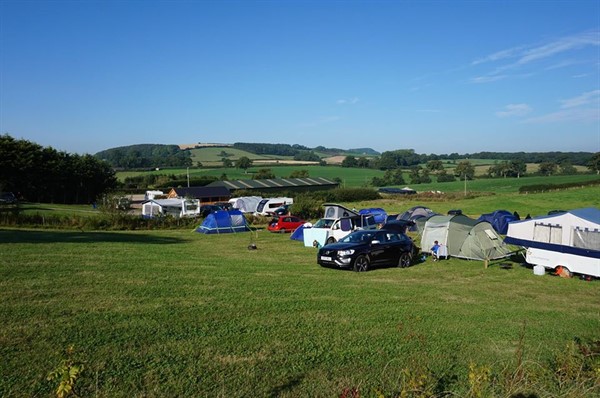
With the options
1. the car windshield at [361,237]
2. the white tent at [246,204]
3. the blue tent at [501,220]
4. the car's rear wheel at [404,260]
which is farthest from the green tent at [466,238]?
the white tent at [246,204]

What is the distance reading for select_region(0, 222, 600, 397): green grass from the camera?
605 cm

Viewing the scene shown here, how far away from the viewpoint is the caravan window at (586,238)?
577 inches

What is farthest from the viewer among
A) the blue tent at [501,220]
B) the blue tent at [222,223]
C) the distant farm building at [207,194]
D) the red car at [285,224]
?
the distant farm building at [207,194]

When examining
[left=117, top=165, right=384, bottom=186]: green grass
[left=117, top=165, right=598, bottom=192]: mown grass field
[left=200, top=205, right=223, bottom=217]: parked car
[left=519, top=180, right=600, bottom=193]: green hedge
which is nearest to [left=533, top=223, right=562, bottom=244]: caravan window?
[left=200, top=205, right=223, bottom=217]: parked car

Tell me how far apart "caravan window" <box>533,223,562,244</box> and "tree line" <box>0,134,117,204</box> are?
51.3 m

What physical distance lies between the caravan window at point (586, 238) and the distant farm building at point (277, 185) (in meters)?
51.9

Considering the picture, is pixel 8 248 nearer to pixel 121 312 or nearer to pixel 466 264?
pixel 121 312

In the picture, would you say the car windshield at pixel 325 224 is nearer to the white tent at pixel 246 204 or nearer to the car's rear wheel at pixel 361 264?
the car's rear wheel at pixel 361 264

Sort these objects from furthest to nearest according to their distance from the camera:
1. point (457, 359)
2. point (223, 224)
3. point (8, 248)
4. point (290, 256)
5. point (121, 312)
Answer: point (223, 224) < point (290, 256) < point (8, 248) < point (121, 312) < point (457, 359)

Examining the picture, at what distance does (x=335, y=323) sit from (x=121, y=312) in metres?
3.76

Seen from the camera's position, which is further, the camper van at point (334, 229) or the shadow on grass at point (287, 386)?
the camper van at point (334, 229)

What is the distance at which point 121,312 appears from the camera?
8359 millimetres

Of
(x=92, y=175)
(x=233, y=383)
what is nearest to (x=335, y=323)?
(x=233, y=383)

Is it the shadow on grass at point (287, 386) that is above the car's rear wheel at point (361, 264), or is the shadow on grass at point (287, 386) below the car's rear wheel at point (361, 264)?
above
